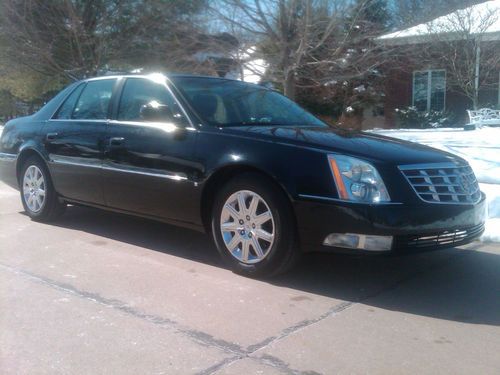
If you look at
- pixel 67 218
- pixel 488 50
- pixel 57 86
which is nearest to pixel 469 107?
pixel 488 50

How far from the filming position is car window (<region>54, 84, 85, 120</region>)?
6.29m

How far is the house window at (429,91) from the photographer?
19938 mm

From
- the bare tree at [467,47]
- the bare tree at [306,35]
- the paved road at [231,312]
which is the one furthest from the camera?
the bare tree at [467,47]

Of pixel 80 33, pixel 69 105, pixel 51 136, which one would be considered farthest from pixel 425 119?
pixel 51 136

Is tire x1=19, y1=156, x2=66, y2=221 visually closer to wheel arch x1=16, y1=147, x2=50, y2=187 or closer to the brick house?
wheel arch x1=16, y1=147, x2=50, y2=187

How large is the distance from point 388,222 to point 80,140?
3.18m

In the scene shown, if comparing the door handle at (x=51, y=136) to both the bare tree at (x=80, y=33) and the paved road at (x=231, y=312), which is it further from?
the bare tree at (x=80, y=33)

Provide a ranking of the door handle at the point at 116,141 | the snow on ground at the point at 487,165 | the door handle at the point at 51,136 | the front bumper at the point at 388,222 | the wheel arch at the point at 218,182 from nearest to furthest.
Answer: the front bumper at the point at 388,222, the wheel arch at the point at 218,182, the door handle at the point at 116,141, the snow on ground at the point at 487,165, the door handle at the point at 51,136

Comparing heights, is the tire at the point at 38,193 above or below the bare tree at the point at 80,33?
below

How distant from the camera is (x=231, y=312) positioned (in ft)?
12.9

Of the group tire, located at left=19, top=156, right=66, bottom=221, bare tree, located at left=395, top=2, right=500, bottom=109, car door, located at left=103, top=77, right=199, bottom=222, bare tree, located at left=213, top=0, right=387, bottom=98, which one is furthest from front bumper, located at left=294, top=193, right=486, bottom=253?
bare tree, located at left=395, top=2, right=500, bottom=109

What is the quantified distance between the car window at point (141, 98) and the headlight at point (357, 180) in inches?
62.5

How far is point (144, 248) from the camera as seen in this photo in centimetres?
555

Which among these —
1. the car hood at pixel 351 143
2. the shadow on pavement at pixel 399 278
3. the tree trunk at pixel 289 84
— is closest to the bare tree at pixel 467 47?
the tree trunk at pixel 289 84
